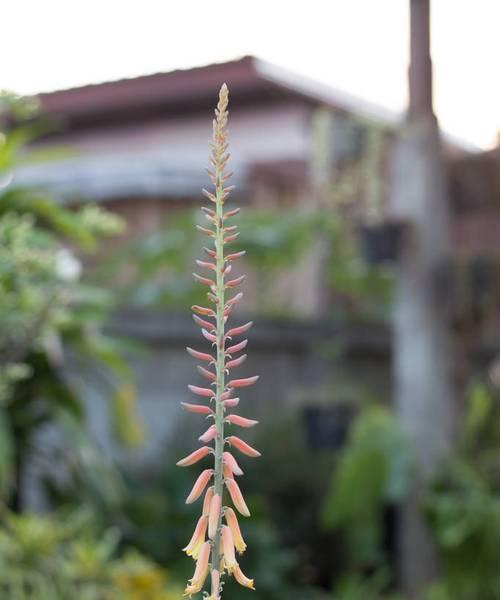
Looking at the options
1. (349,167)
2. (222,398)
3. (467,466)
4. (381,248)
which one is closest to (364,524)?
(467,466)

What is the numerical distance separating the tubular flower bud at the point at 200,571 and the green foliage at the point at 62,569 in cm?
310

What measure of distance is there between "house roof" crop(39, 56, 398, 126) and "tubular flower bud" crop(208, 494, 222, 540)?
738 cm

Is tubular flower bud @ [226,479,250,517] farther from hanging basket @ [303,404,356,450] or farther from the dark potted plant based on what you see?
hanging basket @ [303,404,356,450]

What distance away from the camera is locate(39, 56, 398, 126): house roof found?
849 cm

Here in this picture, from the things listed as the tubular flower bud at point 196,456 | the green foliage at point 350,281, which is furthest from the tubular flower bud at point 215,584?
the green foliage at point 350,281

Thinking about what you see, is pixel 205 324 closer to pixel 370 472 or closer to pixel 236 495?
pixel 236 495

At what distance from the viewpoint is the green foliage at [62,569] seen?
3998 millimetres

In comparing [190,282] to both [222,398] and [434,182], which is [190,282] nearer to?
[434,182]

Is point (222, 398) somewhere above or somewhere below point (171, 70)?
below

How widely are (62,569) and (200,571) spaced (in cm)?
334

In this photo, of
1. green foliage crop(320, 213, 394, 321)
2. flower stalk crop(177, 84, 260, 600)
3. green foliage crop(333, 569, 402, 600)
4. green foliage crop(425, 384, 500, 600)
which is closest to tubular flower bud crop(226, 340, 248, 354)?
flower stalk crop(177, 84, 260, 600)

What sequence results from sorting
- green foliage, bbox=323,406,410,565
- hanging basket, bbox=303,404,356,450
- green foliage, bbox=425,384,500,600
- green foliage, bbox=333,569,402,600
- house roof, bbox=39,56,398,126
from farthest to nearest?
house roof, bbox=39,56,398,126 → hanging basket, bbox=303,404,356,450 → green foliage, bbox=333,569,402,600 → green foliage, bbox=323,406,410,565 → green foliage, bbox=425,384,500,600

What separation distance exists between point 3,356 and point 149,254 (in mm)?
2869

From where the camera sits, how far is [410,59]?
566 cm
